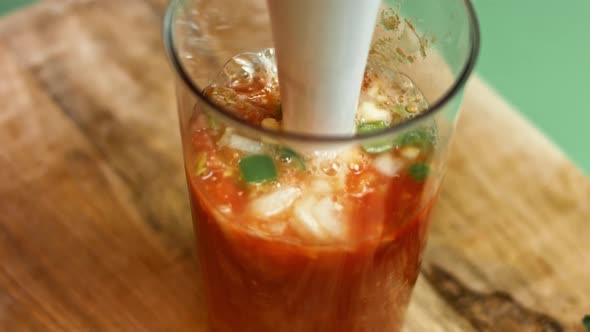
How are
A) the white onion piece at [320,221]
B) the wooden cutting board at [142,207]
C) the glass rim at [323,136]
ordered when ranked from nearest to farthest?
the glass rim at [323,136], the white onion piece at [320,221], the wooden cutting board at [142,207]

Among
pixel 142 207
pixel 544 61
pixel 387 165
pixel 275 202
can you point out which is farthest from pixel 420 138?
pixel 544 61

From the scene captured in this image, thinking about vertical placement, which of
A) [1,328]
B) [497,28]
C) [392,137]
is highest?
[392,137]

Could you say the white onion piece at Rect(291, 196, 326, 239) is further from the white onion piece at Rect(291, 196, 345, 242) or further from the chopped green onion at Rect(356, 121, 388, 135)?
the chopped green onion at Rect(356, 121, 388, 135)

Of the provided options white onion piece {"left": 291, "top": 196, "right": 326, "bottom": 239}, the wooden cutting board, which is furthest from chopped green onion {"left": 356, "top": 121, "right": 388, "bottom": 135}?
the wooden cutting board

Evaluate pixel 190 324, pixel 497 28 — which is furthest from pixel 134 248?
pixel 497 28

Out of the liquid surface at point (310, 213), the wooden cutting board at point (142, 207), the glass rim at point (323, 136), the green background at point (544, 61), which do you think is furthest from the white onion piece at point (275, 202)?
the green background at point (544, 61)

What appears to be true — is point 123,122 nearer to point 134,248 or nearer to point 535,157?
point 134,248

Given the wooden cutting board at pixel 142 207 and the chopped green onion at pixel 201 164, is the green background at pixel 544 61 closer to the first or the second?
the wooden cutting board at pixel 142 207
